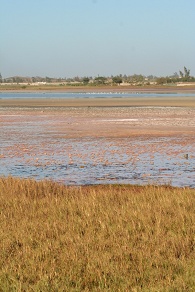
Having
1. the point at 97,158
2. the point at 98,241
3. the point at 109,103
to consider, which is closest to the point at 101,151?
the point at 97,158

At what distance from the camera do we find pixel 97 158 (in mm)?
23344

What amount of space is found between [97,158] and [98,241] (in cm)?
1349

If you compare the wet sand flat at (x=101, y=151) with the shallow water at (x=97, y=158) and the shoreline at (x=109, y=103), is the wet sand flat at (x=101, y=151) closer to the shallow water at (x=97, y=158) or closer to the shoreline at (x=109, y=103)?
the shallow water at (x=97, y=158)

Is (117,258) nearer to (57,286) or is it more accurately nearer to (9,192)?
(57,286)

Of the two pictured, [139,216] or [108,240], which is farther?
[139,216]

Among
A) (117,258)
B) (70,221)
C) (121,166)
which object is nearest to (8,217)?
(70,221)

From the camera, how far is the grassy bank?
8.18m

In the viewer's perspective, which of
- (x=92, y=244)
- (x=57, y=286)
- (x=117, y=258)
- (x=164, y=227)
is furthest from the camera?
(x=164, y=227)

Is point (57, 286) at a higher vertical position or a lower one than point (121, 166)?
higher

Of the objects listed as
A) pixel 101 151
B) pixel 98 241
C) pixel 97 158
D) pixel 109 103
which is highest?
pixel 98 241

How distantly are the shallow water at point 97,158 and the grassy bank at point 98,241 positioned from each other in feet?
16.1

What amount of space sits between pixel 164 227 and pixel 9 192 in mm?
4379

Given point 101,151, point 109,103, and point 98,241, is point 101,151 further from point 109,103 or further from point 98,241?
point 109,103

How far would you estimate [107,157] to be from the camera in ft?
77.5
